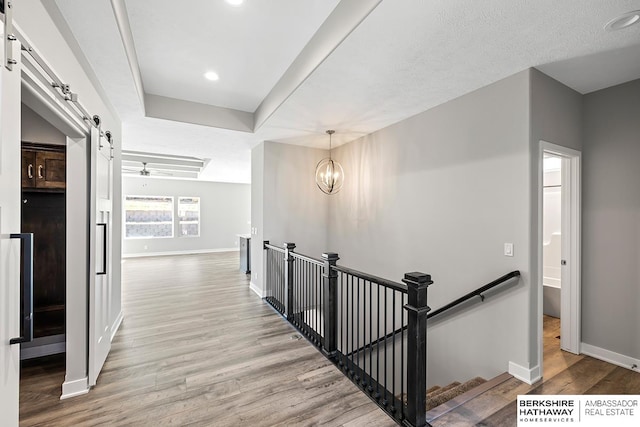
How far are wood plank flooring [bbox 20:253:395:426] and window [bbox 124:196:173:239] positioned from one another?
21.5ft

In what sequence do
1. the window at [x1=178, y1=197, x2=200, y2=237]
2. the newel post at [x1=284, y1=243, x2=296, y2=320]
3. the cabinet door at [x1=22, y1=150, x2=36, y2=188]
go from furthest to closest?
the window at [x1=178, y1=197, x2=200, y2=237]
the newel post at [x1=284, y1=243, x2=296, y2=320]
the cabinet door at [x1=22, y1=150, x2=36, y2=188]

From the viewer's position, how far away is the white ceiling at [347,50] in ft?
6.12

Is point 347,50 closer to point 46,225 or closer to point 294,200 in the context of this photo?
point 294,200

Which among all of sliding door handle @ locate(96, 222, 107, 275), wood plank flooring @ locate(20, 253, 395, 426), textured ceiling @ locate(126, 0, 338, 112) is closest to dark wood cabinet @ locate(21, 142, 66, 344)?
wood plank flooring @ locate(20, 253, 395, 426)

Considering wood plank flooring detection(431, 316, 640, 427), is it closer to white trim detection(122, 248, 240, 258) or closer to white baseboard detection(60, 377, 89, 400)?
white baseboard detection(60, 377, 89, 400)

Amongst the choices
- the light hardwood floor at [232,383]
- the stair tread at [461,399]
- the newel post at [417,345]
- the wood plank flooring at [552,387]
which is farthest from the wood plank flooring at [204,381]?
the wood plank flooring at [552,387]

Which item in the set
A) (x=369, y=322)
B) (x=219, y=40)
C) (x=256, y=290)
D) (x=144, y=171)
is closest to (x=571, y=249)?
(x=369, y=322)

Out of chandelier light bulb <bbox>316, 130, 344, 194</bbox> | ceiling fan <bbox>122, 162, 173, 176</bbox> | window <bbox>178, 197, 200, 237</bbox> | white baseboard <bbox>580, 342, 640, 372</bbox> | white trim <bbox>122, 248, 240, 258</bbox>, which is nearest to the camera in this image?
white baseboard <bbox>580, 342, 640, 372</bbox>

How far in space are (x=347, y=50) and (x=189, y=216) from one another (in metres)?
9.74

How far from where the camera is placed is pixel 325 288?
9.77 feet

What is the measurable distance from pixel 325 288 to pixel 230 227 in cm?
892

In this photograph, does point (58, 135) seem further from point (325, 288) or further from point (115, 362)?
point (325, 288)

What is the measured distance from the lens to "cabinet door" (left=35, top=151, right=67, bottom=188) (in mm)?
2873

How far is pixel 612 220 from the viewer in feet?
9.20
